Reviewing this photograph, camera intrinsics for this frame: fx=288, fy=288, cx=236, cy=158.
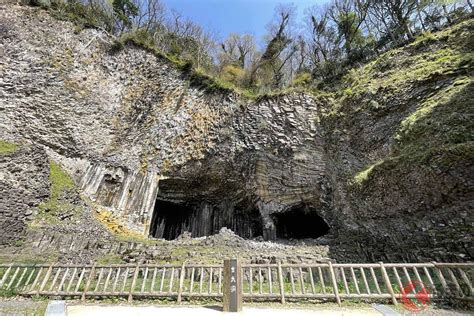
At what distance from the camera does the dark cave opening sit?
18.3 m

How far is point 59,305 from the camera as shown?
527 centimetres

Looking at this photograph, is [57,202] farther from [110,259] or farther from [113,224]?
[110,259]

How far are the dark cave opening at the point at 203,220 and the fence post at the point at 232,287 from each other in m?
12.9

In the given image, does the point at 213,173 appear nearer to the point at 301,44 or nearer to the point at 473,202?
the point at 473,202

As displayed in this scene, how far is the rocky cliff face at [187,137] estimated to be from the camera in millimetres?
14117

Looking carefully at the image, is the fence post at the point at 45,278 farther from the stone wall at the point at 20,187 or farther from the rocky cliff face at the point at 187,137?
the rocky cliff face at the point at 187,137

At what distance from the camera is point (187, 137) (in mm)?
17391

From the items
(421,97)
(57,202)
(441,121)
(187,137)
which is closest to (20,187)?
(57,202)

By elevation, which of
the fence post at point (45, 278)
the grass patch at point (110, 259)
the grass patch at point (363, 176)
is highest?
the grass patch at point (363, 176)

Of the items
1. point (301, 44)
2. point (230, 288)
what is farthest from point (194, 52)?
point (230, 288)

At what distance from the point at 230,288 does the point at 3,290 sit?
4.67m

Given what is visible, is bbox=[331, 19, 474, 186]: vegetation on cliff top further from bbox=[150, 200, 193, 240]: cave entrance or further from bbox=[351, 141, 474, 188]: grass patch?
bbox=[150, 200, 193, 240]: cave entrance

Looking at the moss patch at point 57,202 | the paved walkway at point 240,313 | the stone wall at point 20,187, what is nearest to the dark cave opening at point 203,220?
the moss patch at point 57,202

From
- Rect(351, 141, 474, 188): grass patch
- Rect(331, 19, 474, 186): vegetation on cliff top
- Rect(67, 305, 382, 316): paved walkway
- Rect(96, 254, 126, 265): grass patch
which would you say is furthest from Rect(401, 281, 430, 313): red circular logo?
Rect(96, 254, 126, 265): grass patch
